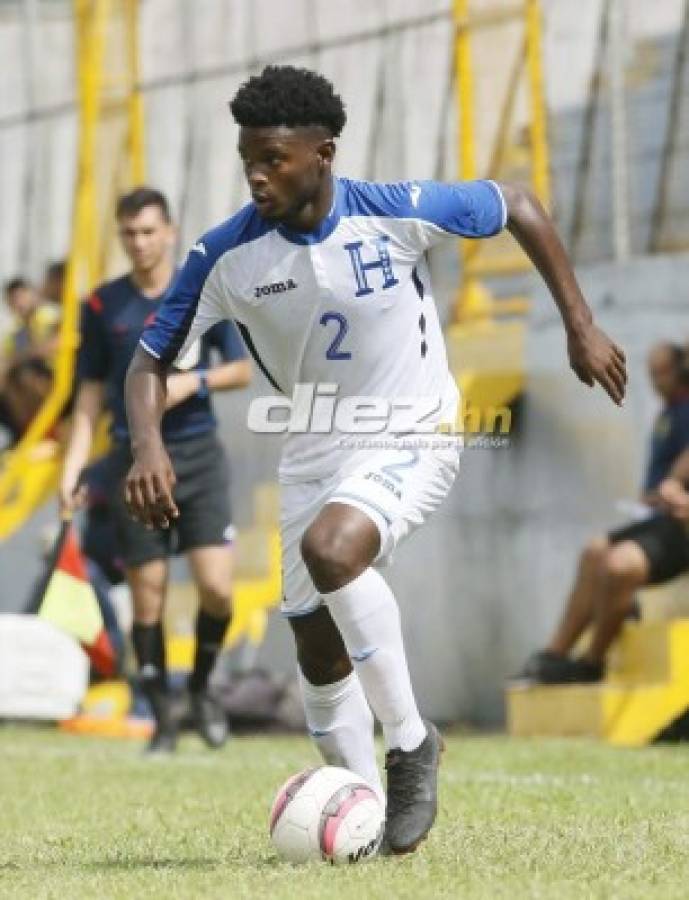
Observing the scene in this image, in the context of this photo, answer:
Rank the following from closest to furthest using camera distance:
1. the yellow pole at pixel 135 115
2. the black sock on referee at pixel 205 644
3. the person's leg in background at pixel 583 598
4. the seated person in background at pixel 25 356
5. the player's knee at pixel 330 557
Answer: the player's knee at pixel 330 557 < the black sock on referee at pixel 205 644 < the person's leg in background at pixel 583 598 < the seated person in background at pixel 25 356 < the yellow pole at pixel 135 115

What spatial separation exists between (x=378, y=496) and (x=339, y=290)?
58cm

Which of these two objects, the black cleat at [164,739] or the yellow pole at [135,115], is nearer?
the black cleat at [164,739]

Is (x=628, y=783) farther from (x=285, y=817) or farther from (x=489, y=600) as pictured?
(x=489, y=600)

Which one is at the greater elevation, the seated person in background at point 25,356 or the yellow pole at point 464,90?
the yellow pole at point 464,90

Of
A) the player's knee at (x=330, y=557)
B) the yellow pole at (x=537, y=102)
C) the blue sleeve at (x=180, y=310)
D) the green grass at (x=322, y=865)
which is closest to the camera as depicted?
the green grass at (x=322, y=865)

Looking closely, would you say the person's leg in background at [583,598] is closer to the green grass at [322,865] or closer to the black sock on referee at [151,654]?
the green grass at [322,865]

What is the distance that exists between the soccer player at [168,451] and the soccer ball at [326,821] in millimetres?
4793

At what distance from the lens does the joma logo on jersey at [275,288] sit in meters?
6.99

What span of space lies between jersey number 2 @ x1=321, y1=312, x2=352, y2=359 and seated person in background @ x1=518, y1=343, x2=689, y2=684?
5777mm

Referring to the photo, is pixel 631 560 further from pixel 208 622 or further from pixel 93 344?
pixel 93 344

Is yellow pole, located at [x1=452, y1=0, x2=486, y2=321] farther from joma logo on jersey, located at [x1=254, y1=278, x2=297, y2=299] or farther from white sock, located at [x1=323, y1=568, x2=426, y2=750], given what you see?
white sock, located at [x1=323, y1=568, x2=426, y2=750]

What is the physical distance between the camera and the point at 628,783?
31.6 feet

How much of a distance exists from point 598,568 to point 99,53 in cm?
703

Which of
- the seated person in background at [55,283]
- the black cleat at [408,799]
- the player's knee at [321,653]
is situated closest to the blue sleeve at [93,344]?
the player's knee at [321,653]
